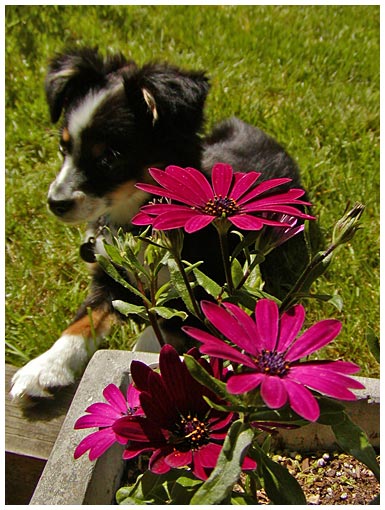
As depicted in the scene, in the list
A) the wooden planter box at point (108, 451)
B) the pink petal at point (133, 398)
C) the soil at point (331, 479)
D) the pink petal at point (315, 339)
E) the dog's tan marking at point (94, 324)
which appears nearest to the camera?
the pink petal at point (315, 339)

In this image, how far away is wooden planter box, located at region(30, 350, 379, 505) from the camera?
127 centimetres

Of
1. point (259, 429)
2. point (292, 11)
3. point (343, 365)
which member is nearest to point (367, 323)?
point (259, 429)

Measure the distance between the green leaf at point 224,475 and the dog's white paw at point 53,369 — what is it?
1260 millimetres

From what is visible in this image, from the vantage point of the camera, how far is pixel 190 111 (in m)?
2.14

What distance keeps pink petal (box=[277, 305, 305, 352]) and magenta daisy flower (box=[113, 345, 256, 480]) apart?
0.48ft

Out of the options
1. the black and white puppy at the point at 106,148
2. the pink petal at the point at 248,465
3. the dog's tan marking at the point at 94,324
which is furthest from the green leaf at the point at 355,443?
the dog's tan marking at the point at 94,324

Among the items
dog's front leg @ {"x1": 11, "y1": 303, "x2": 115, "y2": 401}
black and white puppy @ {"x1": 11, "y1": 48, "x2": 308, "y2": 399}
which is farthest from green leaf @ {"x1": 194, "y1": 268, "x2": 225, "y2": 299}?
black and white puppy @ {"x1": 11, "y1": 48, "x2": 308, "y2": 399}

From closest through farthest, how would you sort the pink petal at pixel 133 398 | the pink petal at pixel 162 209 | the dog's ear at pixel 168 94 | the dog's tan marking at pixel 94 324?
the pink petal at pixel 162 209
the pink petal at pixel 133 398
the dog's ear at pixel 168 94
the dog's tan marking at pixel 94 324

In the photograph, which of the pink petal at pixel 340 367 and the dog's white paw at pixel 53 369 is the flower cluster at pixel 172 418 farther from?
Result: the dog's white paw at pixel 53 369

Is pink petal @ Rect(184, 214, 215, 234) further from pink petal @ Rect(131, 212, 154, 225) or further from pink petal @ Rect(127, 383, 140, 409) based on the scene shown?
pink petal @ Rect(127, 383, 140, 409)

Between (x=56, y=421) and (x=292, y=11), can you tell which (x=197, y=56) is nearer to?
(x=292, y=11)

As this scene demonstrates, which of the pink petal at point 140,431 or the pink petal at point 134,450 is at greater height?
the pink petal at point 140,431

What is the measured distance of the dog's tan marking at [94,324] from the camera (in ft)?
7.16

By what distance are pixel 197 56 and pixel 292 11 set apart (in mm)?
933
